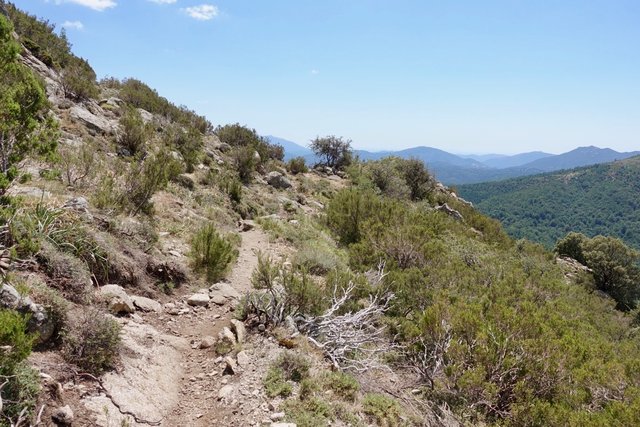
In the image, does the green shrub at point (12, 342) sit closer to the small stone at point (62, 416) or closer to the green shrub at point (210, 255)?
the small stone at point (62, 416)

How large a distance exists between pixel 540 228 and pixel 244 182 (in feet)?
318

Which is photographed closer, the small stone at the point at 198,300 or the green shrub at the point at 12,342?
the green shrub at the point at 12,342

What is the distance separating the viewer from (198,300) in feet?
20.6

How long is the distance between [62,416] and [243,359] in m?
2.07

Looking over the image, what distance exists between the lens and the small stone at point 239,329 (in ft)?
17.2

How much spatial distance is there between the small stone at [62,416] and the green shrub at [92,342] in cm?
62

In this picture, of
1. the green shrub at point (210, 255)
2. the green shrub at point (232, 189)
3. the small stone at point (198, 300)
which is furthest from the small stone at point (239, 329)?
the green shrub at point (232, 189)

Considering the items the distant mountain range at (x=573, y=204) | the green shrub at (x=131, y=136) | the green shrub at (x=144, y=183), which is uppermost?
the green shrub at (x=131, y=136)

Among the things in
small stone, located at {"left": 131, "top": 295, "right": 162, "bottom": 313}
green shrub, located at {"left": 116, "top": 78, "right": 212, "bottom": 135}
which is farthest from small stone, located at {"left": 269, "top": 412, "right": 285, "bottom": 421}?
green shrub, located at {"left": 116, "top": 78, "right": 212, "bottom": 135}

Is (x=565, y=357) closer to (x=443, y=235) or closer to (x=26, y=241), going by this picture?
(x=26, y=241)

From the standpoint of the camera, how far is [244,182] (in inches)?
695

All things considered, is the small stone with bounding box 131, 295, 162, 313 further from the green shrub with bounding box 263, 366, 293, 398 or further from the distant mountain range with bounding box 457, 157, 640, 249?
the distant mountain range with bounding box 457, 157, 640, 249

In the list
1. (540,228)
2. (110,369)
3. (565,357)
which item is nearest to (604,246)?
(565,357)

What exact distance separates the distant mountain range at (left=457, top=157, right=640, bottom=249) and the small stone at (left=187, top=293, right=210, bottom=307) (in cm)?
8798
